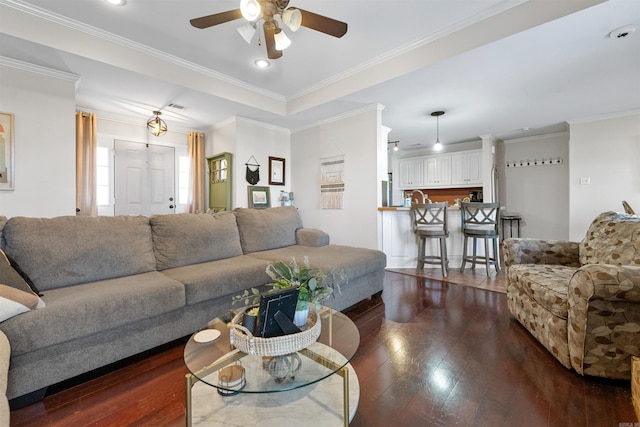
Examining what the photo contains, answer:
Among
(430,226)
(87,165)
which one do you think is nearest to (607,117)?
(430,226)

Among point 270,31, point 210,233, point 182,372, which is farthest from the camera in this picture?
point 210,233

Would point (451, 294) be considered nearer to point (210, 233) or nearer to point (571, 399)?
point (571, 399)

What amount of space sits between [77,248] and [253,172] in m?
2.96

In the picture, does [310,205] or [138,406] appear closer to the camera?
[138,406]

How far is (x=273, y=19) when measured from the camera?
198 cm

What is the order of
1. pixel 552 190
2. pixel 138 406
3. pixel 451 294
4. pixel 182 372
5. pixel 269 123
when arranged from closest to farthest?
1. pixel 138 406
2. pixel 182 372
3. pixel 451 294
4. pixel 269 123
5. pixel 552 190

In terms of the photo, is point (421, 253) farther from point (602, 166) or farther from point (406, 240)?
point (602, 166)

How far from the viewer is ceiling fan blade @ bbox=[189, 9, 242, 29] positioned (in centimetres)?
190

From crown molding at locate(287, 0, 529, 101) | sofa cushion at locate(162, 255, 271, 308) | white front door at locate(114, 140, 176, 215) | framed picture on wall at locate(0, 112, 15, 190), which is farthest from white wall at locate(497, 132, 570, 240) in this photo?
framed picture on wall at locate(0, 112, 15, 190)

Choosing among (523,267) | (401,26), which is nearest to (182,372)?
(523,267)

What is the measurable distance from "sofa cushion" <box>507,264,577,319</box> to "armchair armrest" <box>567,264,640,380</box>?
135 mm

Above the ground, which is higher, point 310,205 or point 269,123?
point 269,123

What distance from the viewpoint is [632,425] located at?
1.22 metres

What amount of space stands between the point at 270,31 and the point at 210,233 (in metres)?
1.80
